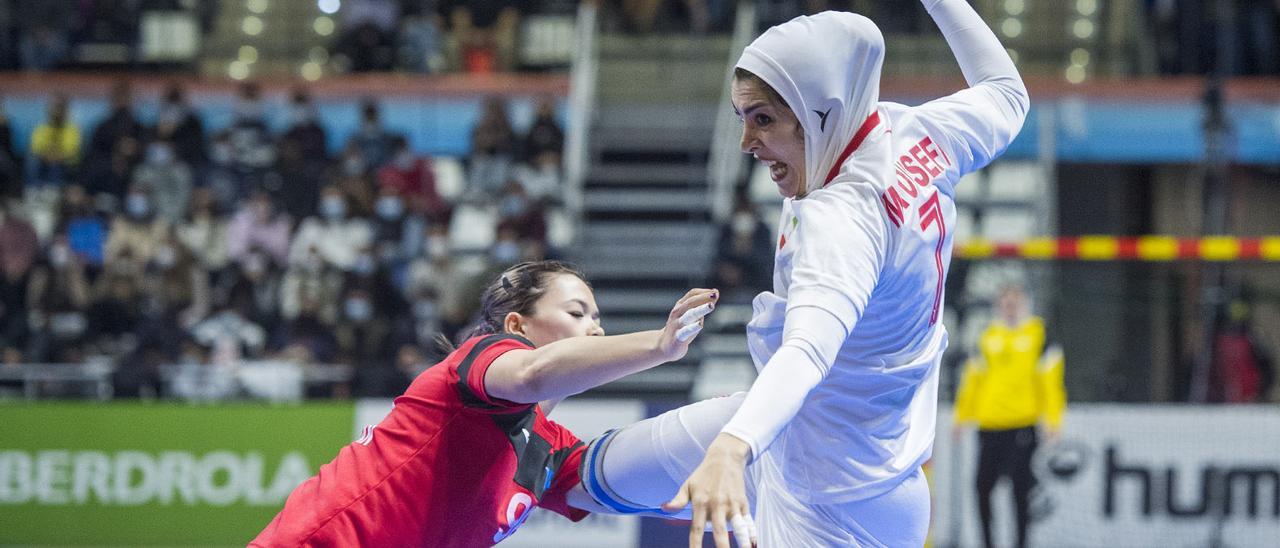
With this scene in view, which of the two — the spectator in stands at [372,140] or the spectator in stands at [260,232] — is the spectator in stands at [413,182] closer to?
the spectator in stands at [372,140]

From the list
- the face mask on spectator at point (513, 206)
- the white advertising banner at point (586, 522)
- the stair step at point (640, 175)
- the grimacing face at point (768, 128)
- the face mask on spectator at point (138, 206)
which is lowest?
the white advertising banner at point (586, 522)

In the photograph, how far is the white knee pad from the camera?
3.55 metres

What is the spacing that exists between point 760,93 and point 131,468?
8.63 m

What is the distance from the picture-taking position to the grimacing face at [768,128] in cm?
313

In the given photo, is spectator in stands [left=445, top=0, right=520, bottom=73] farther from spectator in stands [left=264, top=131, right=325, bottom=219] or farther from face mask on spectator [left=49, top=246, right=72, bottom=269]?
face mask on spectator [left=49, top=246, right=72, bottom=269]

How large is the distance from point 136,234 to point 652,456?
10.3 meters

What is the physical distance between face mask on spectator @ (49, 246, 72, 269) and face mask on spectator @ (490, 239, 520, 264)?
393cm

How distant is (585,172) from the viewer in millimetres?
14141

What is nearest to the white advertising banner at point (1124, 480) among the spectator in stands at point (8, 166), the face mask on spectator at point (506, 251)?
the face mask on spectator at point (506, 251)

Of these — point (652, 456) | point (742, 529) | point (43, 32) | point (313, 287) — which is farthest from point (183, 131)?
point (742, 529)

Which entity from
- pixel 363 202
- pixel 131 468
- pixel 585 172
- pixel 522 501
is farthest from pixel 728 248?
pixel 522 501

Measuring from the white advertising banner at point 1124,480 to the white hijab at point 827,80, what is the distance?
6.95 meters

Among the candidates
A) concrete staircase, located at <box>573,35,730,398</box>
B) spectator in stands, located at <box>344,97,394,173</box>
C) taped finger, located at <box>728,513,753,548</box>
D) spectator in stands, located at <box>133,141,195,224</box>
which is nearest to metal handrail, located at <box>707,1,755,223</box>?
concrete staircase, located at <box>573,35,730,398</box>

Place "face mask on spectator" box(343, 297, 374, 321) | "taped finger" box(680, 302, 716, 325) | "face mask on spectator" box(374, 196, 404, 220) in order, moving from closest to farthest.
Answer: "taped finger" box(680, 302, 716, 325)
"face mask on spectator" box(343, 297, 374, 321)
"face mask on spectator" box(374, 196, 404, 220)
